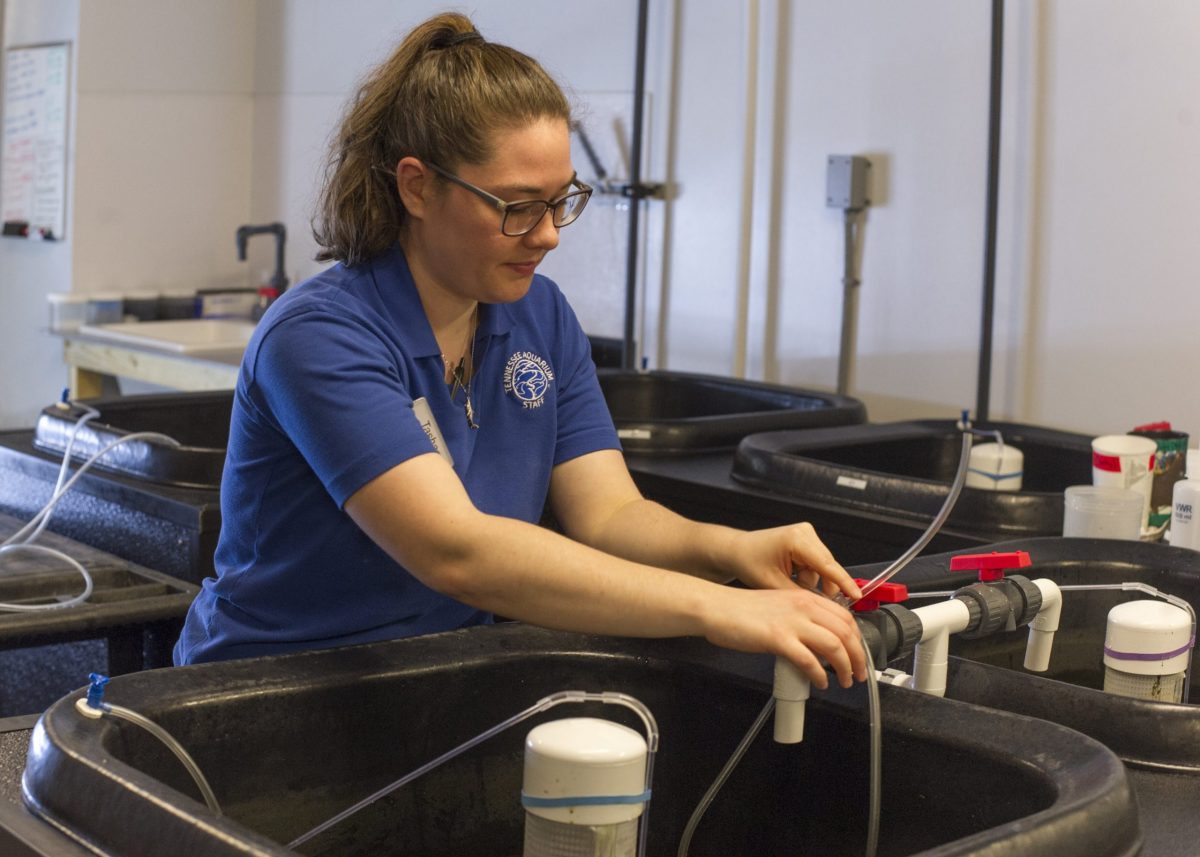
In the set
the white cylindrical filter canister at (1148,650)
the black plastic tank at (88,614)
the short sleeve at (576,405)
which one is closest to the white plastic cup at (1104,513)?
the white cylindrical filter canister at (1148,650)

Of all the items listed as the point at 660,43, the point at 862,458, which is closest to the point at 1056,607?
the point at 862,458

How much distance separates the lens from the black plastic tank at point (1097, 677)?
107 cm

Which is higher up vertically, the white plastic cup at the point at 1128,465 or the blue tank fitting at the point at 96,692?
the white plastic cup at the point at 1128,465

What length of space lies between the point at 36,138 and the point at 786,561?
381 centimetres

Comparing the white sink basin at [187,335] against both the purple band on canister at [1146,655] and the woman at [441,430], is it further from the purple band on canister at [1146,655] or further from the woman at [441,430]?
the purple band on canister at [1146,655]

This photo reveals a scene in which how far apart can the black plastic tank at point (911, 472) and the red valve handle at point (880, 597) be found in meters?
0.81

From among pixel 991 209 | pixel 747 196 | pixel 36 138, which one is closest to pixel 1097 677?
pixel 991 209

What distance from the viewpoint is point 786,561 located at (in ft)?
4.05

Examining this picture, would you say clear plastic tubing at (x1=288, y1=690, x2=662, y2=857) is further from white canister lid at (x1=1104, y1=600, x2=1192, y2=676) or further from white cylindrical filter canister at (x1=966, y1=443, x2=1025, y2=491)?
white cylindrical filter canister at (x1=966, y1=443, x2=1025, y2=491)

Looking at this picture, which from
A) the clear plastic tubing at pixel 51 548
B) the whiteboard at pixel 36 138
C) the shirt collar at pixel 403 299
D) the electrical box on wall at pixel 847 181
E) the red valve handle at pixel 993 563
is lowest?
the clear plastic tubing at pixel 51 548

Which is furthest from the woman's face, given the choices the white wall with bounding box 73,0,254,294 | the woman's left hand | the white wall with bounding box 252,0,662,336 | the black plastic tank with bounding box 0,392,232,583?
the white wall with bounding box 73,0,254,294

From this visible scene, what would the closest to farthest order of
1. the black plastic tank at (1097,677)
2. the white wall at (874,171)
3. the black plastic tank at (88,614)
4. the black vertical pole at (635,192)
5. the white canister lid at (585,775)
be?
the white canister lid at (585,775), the black plastic tank at (1097,677), the black plastic tank at (88,614), the white wall at (874,171), the black vertical pole at (635,192)

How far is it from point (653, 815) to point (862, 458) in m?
1.28

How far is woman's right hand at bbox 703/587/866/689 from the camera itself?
101 centimetres
